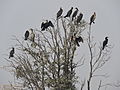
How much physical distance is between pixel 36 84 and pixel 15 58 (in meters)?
0.37

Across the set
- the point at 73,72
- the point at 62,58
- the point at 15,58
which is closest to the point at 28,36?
the point at 15,58

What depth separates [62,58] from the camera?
7.47 feet

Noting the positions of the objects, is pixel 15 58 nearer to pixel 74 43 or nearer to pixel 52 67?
pixel 52 67

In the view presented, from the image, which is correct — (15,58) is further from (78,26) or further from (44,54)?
(78,26)

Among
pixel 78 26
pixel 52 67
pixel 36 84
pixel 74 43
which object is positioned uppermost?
pixel 78 26

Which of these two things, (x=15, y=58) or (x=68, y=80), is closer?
(x=68, y=80)

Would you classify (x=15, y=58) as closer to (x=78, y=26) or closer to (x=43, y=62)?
(x=43, y=62)

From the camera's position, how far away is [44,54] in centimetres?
225

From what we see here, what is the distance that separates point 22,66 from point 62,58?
0.37 meters

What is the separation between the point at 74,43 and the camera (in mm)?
2244

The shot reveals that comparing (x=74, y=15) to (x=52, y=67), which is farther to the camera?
(x=74, y=15)

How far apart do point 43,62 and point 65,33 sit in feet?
1.21

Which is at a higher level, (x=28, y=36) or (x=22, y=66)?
(x=28, y=36)

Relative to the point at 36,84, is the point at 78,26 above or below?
above
